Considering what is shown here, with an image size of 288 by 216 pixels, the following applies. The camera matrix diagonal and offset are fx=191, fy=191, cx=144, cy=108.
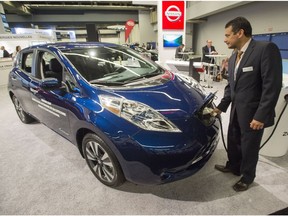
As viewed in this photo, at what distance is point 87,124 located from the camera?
1.60 metres

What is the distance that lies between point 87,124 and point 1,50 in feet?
28.6

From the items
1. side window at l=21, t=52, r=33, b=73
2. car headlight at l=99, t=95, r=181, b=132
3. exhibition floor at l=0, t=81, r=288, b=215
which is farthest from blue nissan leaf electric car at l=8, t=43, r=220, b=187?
side window at l=21, t=52, r=33, b=73

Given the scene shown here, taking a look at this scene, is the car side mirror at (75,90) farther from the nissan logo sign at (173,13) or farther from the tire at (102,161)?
the nissan logo sign at (173,13)

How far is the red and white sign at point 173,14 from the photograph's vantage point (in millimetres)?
5910

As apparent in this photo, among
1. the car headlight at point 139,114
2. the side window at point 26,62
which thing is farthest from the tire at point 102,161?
the side window at point 26,62

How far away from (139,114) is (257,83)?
902mm

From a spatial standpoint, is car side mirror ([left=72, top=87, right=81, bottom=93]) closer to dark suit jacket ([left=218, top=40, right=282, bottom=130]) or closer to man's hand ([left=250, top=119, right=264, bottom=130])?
dark suit jacket ([left=218, top=40, right=282, bottom=130])

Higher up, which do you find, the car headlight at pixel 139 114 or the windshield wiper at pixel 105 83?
the windshield wiper at pixel 105 83

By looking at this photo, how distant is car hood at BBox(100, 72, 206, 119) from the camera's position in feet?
5.04

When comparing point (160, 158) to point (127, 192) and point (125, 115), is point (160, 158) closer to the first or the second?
point (125, 115)

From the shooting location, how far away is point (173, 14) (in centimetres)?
603

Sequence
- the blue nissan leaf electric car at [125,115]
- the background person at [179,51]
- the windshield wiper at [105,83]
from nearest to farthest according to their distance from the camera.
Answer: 1. the blue nissan leaf electric car at [125,115]
2. the windshield wiper at [105,83]
3. the background person at [179,51]

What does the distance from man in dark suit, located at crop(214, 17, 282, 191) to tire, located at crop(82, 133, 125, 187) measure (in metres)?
1.07

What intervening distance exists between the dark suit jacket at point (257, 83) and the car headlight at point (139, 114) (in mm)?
573
